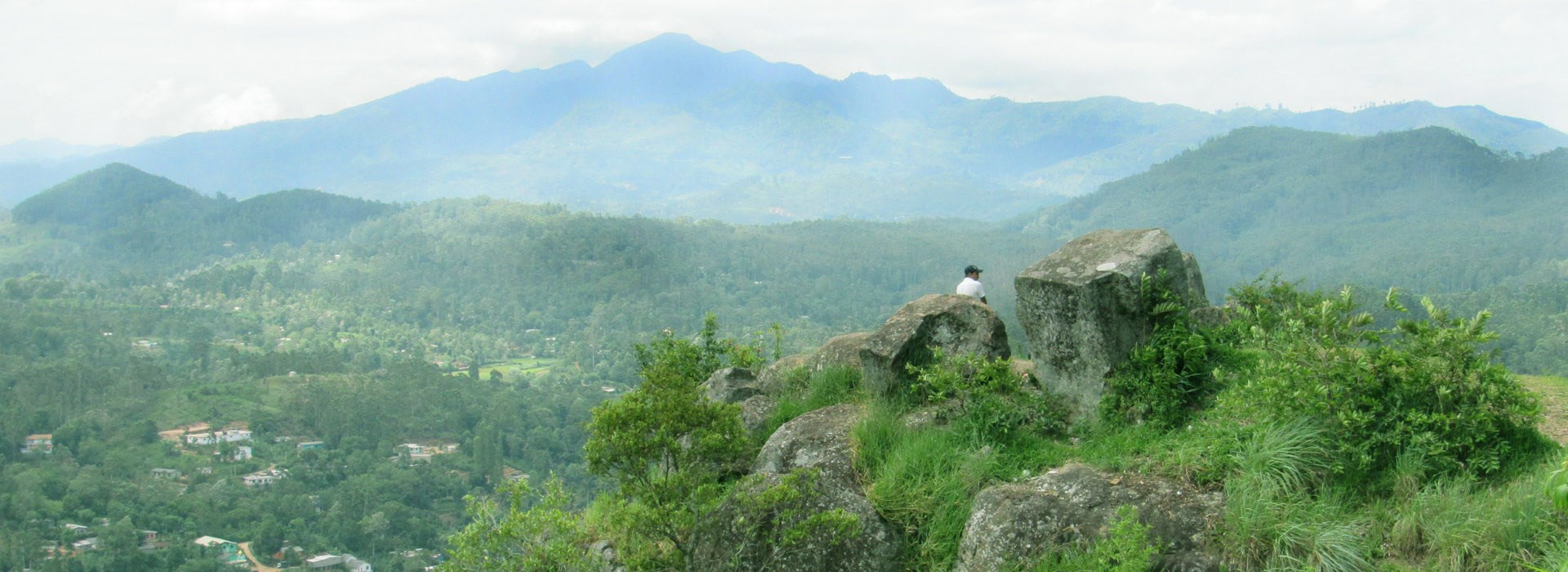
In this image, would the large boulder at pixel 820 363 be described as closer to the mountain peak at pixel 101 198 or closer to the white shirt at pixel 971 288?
the white shirt at pixel 971 288

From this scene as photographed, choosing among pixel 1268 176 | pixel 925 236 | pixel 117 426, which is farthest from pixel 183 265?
pixel 1268 176

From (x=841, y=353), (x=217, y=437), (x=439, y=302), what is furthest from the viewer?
(x=439, y=302)

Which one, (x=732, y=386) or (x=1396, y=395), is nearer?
(x=1396, y=395)

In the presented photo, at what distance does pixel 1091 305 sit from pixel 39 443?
64323 mm

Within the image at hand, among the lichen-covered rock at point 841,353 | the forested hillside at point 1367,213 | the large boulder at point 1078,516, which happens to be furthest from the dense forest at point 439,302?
the large boulder at point 1078,516

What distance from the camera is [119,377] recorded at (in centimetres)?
6456

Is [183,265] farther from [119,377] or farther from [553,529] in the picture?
[553,529]

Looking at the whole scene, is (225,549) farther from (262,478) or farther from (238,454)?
(238,454)

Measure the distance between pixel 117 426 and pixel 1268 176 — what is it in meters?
164

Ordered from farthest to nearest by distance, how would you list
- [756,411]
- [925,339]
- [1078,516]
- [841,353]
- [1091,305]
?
[841,353], [756,411], [925,339], [1091,305], [1078,516]

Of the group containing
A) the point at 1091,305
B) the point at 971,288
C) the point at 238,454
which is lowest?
the point at 238,454

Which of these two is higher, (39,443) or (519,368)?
(39,443)

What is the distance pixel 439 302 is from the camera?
375 feet

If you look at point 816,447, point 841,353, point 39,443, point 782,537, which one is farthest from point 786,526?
point 39,443
